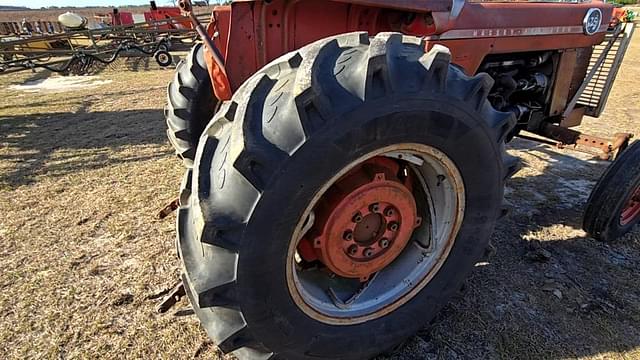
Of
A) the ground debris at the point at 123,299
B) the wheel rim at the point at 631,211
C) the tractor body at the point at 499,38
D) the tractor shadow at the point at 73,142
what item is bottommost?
the tractor shadow at the point at 73,142

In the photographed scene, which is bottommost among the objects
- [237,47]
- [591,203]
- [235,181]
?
[591,203]

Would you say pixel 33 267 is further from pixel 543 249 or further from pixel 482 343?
pixel 543 249

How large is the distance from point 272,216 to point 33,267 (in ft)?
7.36

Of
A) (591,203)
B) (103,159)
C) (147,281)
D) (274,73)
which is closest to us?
(274,73)

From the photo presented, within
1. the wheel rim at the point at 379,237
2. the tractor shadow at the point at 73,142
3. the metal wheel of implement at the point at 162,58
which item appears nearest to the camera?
the wheel rim at the point at 379,237

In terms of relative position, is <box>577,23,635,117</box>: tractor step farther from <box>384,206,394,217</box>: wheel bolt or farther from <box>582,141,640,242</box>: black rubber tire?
<box>384,206,394,217</box>: wheel bolt

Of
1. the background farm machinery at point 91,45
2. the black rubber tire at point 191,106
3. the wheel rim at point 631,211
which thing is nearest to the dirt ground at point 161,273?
the wheel rim at point 631,211

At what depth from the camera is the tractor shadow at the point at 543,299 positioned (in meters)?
2.14

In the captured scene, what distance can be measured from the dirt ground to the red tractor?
0.33 m

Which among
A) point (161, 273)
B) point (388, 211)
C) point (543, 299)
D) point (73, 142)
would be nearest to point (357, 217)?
point (388, 211)

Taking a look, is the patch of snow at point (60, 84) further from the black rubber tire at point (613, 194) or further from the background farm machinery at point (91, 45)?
the black rubber tire at point (613, 194)

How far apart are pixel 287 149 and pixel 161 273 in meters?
1.74

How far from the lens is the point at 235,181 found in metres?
1.43

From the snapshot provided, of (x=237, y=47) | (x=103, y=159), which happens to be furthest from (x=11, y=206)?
(x=237, y=47)
